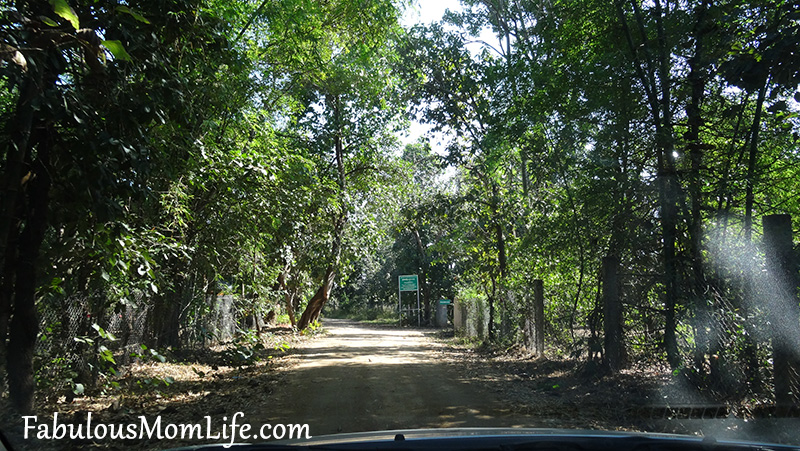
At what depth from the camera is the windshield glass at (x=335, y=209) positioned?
19.1 feet

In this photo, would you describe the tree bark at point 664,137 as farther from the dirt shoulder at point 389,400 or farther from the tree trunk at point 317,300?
the tree trunk at point 317,300

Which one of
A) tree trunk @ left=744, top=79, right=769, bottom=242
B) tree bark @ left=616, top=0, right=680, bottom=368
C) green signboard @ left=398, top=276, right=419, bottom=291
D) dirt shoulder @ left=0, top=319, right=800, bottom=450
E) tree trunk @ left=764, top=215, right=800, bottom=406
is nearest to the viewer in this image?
tree trunk @ left=764, top=215, right=800, bottom=406

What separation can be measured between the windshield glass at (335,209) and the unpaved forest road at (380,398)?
0.08 m

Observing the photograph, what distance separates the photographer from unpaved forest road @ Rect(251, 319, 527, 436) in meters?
7.08

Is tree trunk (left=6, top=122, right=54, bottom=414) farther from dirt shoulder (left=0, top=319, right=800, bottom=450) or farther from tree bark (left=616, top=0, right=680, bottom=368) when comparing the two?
tree bark (left=616, top=0, right=680, bottom=368)

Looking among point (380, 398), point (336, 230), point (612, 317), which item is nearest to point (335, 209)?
point (336, 230)

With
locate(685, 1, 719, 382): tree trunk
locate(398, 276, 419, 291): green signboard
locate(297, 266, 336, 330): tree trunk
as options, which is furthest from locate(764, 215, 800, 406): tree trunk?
locate(398, 276, 419, 291): green signboard

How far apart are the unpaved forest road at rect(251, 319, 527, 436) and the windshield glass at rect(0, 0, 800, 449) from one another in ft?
0.25

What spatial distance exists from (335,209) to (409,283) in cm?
2038

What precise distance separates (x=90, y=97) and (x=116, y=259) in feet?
6.32

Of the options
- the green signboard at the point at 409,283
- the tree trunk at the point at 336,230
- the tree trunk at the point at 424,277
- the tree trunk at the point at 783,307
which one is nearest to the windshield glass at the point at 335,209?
the tree trunk at the point at 783,307

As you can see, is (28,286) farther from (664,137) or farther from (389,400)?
(664,137)

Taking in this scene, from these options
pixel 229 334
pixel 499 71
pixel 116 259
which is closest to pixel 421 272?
pixel 229 334

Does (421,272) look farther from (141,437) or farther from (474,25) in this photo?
(141,437)
